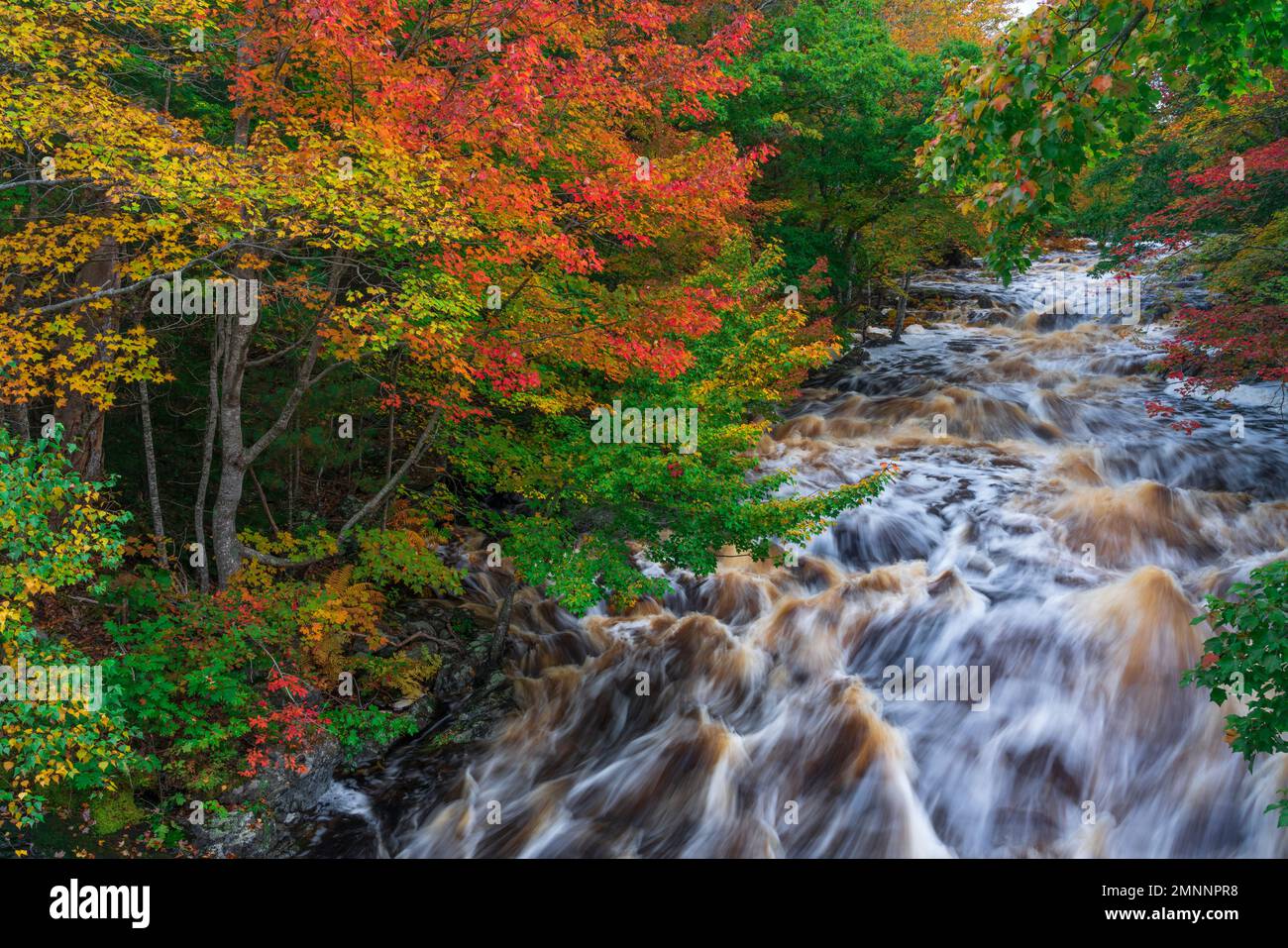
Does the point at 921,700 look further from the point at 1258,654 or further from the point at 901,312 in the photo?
the point at 901,312

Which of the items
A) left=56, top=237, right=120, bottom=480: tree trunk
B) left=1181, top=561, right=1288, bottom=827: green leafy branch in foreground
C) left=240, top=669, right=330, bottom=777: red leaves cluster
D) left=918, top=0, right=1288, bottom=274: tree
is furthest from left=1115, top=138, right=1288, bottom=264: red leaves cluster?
left=56, top=237, right=120, bottom=480: tree trunk

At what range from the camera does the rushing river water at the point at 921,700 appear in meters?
7.85

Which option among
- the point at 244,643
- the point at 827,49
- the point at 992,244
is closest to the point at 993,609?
the point at 992,244

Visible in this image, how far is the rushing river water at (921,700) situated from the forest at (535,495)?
60 millimetres

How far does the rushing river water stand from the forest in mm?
60

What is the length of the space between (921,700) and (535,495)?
17.9 ft

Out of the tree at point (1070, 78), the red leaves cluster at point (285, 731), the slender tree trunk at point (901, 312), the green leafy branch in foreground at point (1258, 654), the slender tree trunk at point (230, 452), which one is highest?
the slender tree trunk at point (901, 312)

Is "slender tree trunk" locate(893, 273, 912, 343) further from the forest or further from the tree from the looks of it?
the tree

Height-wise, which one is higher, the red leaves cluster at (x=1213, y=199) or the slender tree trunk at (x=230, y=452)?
the red leaves cluster at (x=1213, y=199)

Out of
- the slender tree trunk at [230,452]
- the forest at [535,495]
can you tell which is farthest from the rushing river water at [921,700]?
the slender tree trunk at [230,452]

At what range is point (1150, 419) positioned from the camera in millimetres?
16609

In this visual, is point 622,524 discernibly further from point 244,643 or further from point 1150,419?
point 1150,419

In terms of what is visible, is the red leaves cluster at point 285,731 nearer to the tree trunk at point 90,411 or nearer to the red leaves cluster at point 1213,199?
the tree trunk at point 90,411

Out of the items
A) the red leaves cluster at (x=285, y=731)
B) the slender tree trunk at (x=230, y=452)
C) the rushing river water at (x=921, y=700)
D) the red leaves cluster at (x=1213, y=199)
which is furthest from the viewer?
the red leaves cluster at (x=1213, y=199)
